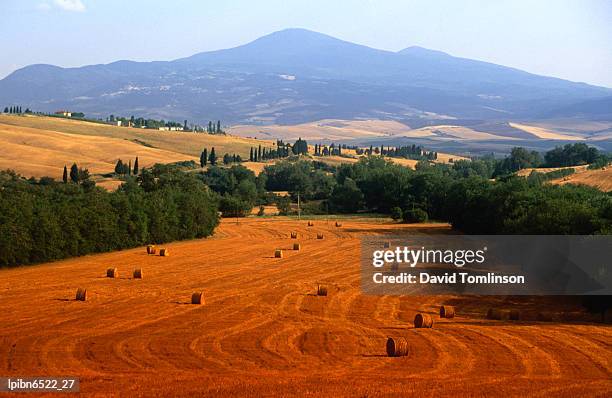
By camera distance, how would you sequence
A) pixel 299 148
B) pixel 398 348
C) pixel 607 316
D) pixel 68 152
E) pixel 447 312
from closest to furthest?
1. pixel 398 348
2. pixel 607 316
3. pixel 447 312
4. pixel 68 152
5. pixel 299 148

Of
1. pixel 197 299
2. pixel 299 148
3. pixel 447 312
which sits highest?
pixel 299 148

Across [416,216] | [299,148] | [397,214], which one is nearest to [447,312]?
[416,216]

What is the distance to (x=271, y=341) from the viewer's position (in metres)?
27.3

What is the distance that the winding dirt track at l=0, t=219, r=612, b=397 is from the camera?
21000 mm

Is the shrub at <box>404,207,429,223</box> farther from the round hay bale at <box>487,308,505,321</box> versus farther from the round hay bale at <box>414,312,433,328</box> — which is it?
the round hay bale at <box>414,312,433,328</box>

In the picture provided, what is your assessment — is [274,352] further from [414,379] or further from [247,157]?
[247,157]

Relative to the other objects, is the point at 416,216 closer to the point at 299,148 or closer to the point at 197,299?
the point at 197,299

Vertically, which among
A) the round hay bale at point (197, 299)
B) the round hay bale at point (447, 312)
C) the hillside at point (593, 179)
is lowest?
the round hay bale at point (197, 299)

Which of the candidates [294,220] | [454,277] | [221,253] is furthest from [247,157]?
[454,277]

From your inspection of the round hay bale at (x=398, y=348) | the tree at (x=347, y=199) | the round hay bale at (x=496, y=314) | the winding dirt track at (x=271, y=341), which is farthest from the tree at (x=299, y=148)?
the round hay bale at (x=398, y=348)

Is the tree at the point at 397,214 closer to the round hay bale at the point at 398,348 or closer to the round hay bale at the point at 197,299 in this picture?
the round hay bale at the point at 197,299

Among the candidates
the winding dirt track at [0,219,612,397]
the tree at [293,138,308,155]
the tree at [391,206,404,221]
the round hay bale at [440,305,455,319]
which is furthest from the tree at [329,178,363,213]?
the round hay bale at [440,305,455,319]

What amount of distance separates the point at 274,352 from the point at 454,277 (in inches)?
811

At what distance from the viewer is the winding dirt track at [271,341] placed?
68.9 ft
